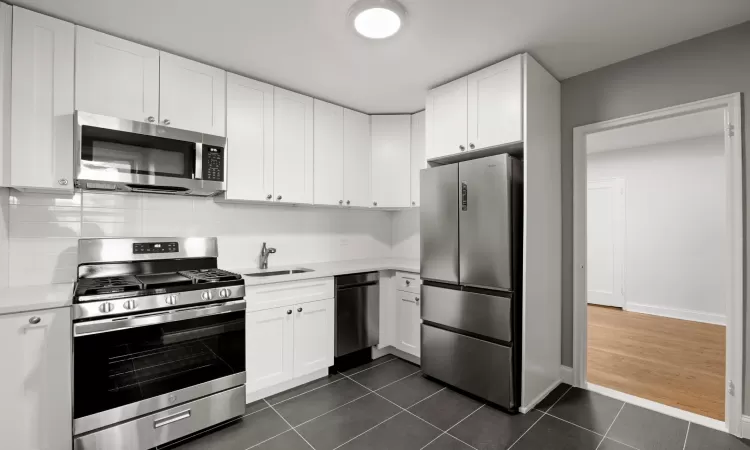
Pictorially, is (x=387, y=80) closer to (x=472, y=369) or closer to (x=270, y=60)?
(x=270, y=60)

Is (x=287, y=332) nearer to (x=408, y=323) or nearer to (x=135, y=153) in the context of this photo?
(x=408, y=323)

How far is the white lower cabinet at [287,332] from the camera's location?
2.45 metres

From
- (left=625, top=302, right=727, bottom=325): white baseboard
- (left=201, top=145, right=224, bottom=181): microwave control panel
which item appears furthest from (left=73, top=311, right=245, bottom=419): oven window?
(left=625, top=302, right=727, bottom=325): white baseboard

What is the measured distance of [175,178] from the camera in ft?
7.66

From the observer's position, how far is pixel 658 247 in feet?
16.2

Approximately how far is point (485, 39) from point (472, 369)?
2.36 m

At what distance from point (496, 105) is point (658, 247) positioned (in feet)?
14.0

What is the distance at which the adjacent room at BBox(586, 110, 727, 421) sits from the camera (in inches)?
143

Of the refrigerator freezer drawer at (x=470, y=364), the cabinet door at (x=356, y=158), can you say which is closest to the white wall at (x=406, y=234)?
the cabinet door at (x=356, y=158)

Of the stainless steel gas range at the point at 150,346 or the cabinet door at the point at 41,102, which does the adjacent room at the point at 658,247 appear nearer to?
the stainless steel gas range at the point at 150,346

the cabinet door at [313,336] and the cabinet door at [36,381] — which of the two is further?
the cabinet door at [313,336]

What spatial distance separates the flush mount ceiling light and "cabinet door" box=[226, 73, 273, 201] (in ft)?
3.82

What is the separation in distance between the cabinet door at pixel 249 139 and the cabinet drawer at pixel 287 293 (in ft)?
2.47

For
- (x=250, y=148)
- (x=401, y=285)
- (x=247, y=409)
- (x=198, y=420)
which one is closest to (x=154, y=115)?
(x=250, y=148)
